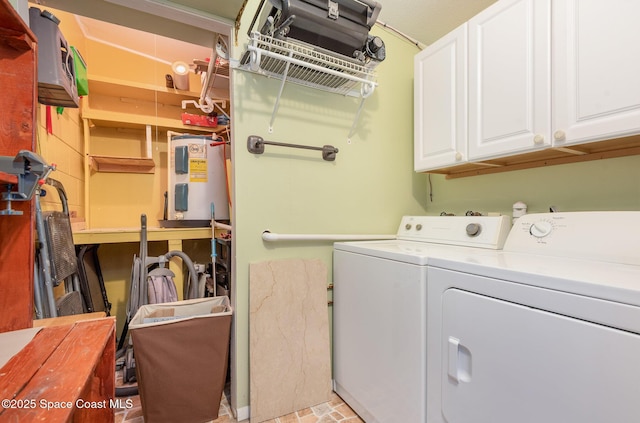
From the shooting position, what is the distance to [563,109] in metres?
1.19

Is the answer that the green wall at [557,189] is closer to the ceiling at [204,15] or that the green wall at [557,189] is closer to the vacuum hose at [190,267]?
the ceiling at [204,15]

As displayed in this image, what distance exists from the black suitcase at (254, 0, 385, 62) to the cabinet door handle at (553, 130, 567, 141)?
943 mm

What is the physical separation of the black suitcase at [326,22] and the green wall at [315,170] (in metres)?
0.33

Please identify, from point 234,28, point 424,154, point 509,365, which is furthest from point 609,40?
point 234,28

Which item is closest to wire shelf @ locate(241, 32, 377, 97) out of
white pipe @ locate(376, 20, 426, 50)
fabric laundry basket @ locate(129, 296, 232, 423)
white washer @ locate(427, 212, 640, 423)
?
white pipe @ locate(376, 20, 426, 50)

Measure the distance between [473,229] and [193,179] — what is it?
2141 mm

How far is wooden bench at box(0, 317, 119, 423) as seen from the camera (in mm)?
533

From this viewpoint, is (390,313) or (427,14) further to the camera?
(427,14)

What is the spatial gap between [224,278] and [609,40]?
8.38ft

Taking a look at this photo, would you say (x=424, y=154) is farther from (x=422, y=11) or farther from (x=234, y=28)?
(x=234, y=28)

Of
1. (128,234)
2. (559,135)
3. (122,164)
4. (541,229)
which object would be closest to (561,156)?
(559,135)

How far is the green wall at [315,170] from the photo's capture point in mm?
1578

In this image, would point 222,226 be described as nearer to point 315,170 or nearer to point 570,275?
point 315,170

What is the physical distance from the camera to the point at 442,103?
5.57 ft
